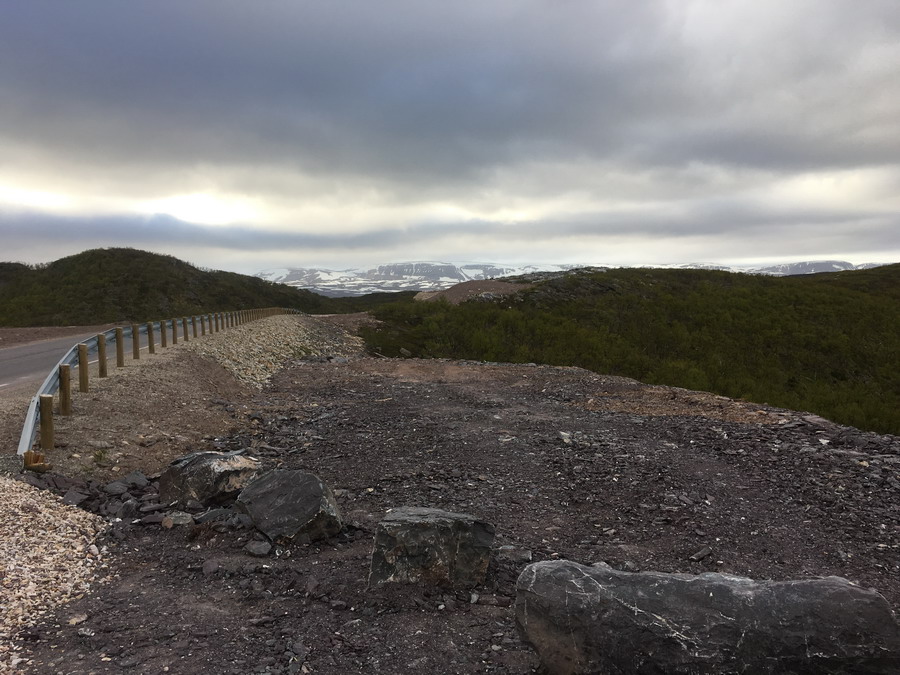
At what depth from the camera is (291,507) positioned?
6.89m

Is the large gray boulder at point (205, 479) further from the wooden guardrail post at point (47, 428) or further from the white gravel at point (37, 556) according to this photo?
the wooden guardrail post at point (47, 428)

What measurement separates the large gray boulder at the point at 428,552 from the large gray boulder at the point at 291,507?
136 cm

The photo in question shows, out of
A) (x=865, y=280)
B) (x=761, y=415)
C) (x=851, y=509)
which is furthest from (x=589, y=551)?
(x=865, y=280)

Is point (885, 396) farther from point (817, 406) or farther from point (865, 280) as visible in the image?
point (865, 280)

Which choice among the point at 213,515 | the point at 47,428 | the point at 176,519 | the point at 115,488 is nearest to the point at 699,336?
the point at 213,515

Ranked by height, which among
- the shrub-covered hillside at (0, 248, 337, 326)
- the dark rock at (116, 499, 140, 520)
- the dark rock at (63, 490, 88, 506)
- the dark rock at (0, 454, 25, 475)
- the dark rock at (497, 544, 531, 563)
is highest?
the shrub-covered hillside at (0, 248, 337, 326)

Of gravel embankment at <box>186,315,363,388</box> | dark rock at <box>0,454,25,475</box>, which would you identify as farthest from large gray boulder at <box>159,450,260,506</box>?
gravel embankment at <box>186,315,363,388</box>

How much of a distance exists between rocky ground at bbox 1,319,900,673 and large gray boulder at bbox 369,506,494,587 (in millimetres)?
167

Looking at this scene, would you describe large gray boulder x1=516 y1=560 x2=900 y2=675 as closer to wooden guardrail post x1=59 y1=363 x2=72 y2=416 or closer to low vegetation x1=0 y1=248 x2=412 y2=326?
wooden guardrail post x1=59 y1=363 x2=72 y2=416

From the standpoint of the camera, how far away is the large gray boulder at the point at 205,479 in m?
7.88

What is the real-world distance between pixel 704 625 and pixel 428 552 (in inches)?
111

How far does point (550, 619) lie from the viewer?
4.14 m

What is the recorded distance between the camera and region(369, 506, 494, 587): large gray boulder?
5617 mm

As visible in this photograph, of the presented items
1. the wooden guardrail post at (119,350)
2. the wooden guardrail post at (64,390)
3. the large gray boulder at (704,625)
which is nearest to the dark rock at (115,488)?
the wooden guardrail post at (64,390)
